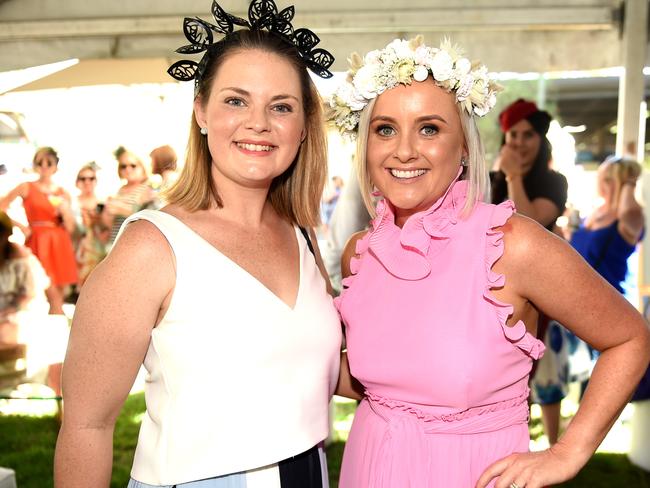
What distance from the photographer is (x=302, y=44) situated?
73.2 inches

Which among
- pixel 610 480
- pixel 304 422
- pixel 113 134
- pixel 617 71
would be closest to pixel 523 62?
pixel 617 71

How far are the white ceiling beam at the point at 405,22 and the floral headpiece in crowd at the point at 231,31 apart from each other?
697 cm

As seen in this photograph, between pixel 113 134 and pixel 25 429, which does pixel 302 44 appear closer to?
pixel 25 429

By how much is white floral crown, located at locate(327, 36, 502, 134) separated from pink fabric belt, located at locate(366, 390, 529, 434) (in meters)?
0.78

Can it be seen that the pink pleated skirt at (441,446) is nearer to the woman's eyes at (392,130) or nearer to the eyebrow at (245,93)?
the woman's eyes at (392,130)

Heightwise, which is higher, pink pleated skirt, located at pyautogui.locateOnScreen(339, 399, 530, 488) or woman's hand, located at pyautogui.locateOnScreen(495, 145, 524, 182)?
woman's hand, located at pyautogui.locateOnScreen(495, 145, 524, 182)

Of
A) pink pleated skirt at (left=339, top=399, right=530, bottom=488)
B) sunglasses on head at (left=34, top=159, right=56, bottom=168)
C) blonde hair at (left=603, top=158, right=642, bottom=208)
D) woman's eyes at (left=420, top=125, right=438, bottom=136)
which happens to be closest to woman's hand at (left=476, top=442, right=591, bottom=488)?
pink pleated skirt at (left=339, top=399, right=530, bottom=488)

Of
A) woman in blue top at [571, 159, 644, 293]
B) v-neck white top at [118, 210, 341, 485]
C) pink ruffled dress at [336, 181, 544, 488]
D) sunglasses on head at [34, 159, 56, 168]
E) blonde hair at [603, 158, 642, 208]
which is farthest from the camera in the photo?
sunglasses on head at [34, 159, 56, 168]

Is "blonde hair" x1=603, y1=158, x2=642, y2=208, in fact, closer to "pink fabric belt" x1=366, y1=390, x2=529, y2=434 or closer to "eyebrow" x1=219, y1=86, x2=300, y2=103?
"pink fabric belt" x1=366, y1=390, x2=529, y2=434

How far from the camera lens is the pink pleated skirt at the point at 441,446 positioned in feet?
5.60

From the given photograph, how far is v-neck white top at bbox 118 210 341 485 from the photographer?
154 cm

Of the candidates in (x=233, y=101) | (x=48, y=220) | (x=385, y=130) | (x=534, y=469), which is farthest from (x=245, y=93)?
(x=48, y=220)

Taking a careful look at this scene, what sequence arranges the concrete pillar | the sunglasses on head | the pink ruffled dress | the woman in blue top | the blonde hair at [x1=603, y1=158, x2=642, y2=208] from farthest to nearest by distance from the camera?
the concrete pillar, the sunglasses on head, the blonde hair at [x1=603, y1=158, x2=642, y2=208], the woman in blue top, the pink ruffled dress

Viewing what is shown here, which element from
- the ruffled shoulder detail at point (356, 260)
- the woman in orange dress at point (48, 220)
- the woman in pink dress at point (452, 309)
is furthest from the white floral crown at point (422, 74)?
the woman in orange dress at point (48, 220)
